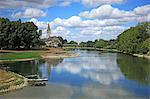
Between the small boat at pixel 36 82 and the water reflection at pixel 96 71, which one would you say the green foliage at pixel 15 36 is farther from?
the small boat at pixel 36 82

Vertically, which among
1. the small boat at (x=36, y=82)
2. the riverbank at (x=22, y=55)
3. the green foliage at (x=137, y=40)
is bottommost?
the small boat at (x=36, y=82)

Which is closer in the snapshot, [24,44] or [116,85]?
[116,85]

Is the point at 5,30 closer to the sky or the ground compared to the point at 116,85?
closer to the sky

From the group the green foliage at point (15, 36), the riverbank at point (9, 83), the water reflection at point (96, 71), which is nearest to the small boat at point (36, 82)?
the riverbank at point (9, 83)

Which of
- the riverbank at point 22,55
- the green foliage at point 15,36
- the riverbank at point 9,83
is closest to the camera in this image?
the riverbank at point 9,83

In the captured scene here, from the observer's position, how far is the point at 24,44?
364ft

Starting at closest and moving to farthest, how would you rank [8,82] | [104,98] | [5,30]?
1. [104,98]
2. [8,82]
3. [5,30]

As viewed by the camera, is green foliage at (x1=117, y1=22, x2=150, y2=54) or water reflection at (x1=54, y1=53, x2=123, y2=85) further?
green foliage at (x1=117, y1=22, x2=150, y2=54)

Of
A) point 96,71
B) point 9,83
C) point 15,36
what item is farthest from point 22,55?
point 9,83

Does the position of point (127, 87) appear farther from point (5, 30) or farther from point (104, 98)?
point (5, 30)

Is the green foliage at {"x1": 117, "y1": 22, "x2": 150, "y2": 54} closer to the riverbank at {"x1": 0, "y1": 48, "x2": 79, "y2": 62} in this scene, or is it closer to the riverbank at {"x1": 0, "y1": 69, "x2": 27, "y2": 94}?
the riverbank at {"x1": 0, "y1": 48, "x2": 79, "y2": 62}

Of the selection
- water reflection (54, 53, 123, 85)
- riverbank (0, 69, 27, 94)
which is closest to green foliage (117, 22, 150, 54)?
A: water reflection (54, 53, 123, 85)

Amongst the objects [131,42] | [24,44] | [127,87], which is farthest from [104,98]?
[131,42]

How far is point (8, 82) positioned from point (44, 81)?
5704mm
